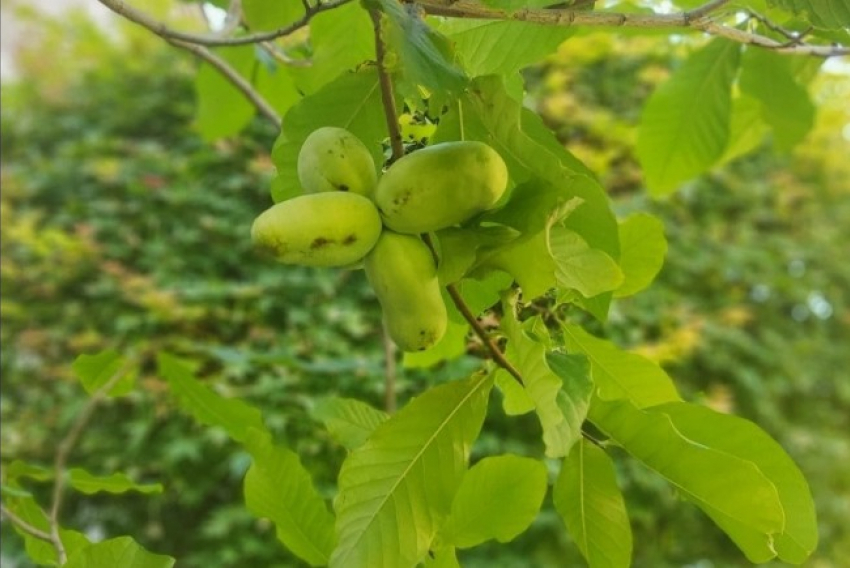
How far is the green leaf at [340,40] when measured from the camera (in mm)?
676

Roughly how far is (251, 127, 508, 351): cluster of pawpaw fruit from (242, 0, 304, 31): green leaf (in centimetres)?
31

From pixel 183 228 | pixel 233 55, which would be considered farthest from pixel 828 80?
pixel 233 55

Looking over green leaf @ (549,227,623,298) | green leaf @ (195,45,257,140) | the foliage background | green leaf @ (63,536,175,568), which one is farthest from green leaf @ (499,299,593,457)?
the foliage background

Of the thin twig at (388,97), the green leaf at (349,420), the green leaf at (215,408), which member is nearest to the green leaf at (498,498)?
the green leaf at (349,420)

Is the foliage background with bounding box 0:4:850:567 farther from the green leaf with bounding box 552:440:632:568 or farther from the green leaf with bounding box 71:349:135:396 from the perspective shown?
the green leaf with bounding box 552:440:632:568

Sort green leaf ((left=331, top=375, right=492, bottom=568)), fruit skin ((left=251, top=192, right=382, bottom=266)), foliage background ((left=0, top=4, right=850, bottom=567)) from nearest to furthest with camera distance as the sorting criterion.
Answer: fruit skin ((left=251, top=192, right=382, bottom=266)), green leaf ((left=331, top=375, right=492, bottom=568)), foliage background ((left=0, top=4, right=850, bottom=567))

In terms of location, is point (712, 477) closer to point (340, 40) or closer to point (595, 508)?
point (595, 508)

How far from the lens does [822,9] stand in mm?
521

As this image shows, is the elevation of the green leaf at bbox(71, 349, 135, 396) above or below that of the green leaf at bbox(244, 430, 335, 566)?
above

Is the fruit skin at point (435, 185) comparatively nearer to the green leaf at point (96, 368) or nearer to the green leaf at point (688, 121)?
the green leaf at point (96, 368)

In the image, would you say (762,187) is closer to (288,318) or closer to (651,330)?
(651,330)

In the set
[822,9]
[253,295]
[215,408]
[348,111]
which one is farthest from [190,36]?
[253,295]

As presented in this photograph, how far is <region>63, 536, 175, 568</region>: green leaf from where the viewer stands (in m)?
0.57

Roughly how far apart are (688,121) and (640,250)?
Result: 415mm
